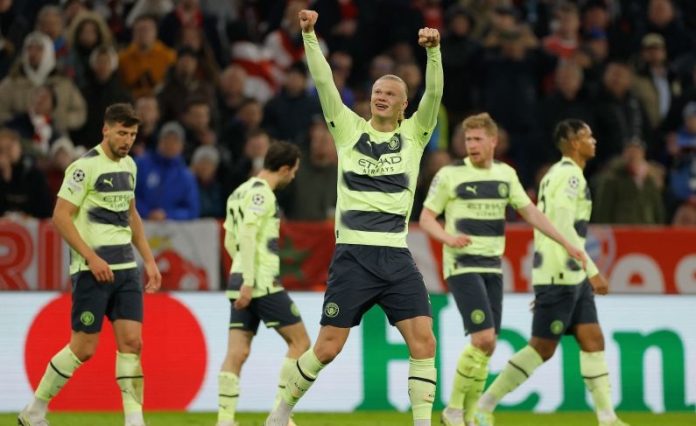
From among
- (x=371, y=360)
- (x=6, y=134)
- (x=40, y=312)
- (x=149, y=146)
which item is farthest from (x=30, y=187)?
(x=371, y=360)

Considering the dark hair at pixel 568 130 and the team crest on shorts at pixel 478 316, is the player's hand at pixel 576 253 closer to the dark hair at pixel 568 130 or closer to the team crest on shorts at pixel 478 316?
the team crest on shorts at pixel 478 316

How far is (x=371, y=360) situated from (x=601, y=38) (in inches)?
342

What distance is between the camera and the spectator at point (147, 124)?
17328 mm

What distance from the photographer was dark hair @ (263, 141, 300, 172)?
37.7ft

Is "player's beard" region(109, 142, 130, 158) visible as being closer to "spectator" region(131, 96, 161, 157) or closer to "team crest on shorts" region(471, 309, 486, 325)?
"team crest on shorts" region(471, 309, 486, 325)

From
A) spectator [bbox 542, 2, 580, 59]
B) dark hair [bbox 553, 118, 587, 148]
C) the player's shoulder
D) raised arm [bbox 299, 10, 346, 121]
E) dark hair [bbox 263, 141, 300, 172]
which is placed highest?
spectator [bbox 542, 2, 580, 59]

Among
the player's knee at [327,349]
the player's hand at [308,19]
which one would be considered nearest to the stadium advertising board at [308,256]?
the player's knee at [327,349]

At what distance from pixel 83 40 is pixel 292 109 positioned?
264 cm

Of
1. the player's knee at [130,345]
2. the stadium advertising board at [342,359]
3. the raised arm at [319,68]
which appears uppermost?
the raised arm at [319,68]

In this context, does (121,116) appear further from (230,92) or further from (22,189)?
(230,92)

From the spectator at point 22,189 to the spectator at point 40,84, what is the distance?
42.5 inches

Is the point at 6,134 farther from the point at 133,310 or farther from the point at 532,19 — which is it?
the point at 532,19

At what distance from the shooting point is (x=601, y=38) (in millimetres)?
20797

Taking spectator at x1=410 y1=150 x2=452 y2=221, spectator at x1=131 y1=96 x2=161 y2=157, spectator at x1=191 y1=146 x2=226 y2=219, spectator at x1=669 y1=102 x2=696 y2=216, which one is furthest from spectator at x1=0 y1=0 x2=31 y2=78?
spectator at x1=669 y1=102 x2=696 y2=216
